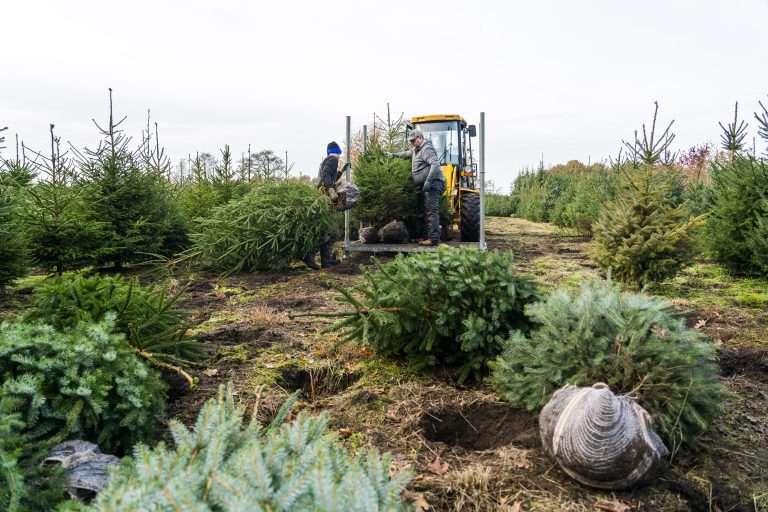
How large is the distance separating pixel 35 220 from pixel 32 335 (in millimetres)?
6364

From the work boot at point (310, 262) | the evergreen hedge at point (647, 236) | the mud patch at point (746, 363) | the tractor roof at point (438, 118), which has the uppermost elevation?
the tractor roof at point (438, 118)

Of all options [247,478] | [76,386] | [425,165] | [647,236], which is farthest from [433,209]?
[247,478]

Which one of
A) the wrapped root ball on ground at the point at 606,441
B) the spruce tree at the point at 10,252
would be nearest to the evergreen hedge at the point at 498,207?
the spruce tree at the point at 10,252

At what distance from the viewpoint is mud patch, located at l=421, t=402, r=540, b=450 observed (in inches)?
125

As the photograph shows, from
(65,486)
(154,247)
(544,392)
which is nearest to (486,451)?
(544,392)

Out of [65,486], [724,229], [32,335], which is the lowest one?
[65,486]

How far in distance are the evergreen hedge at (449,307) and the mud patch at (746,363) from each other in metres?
1.80

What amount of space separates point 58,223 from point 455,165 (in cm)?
779

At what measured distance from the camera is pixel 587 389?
8.48 feet

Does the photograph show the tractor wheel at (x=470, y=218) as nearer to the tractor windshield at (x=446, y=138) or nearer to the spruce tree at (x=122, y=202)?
the tractor windshield at (x=446, y=138)

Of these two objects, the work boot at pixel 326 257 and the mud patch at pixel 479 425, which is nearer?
the mud patch at pixel 479 425

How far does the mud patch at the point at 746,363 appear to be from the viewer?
4219 millimetres

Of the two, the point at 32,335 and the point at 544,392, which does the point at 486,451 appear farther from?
the point at 32,335

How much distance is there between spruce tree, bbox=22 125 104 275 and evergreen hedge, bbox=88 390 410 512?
7.54 m
